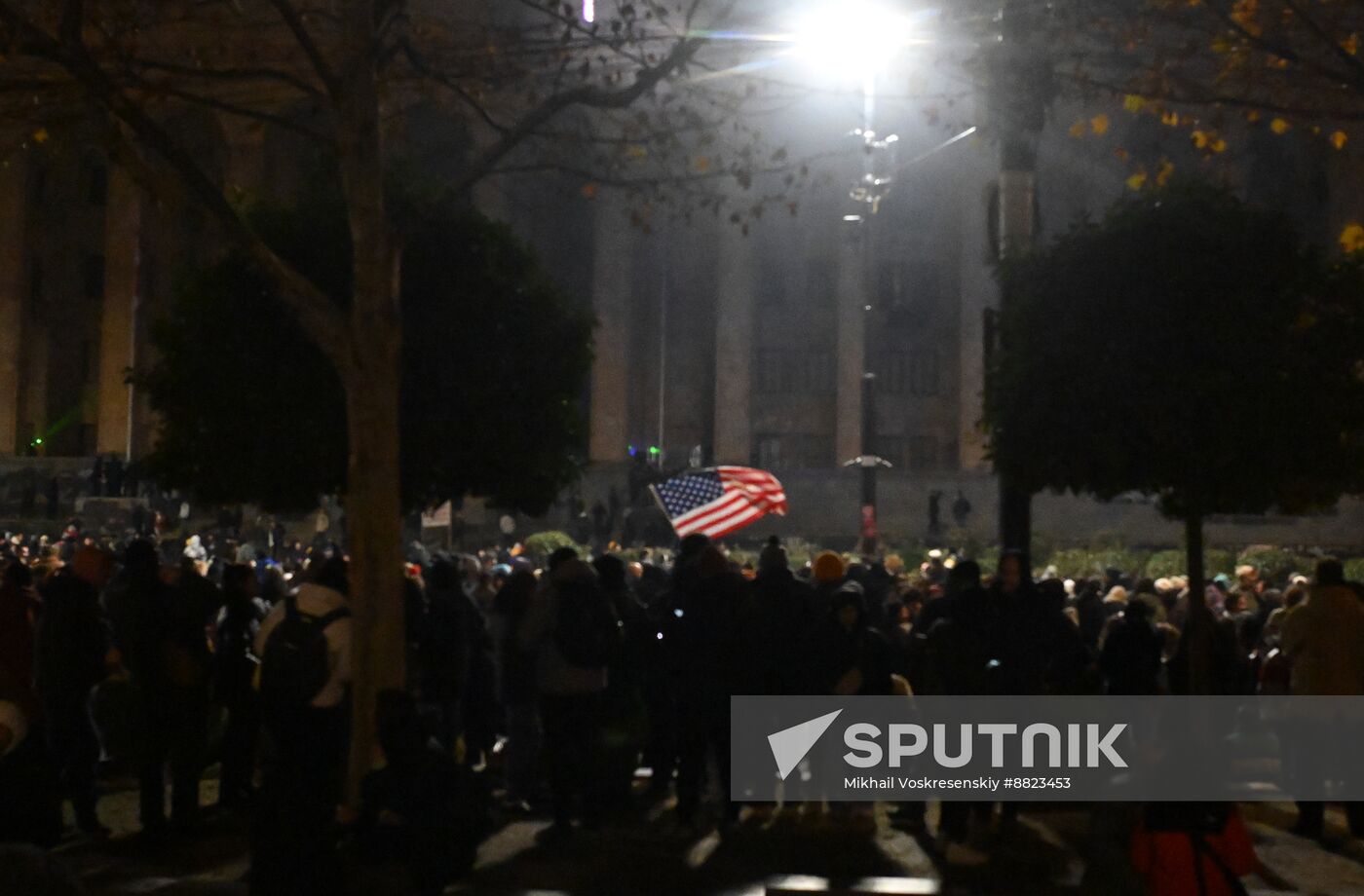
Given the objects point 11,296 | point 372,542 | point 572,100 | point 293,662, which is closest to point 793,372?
point 11,296

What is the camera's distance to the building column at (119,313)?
171 ft

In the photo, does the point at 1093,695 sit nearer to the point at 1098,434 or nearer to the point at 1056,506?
the point at 1098,434

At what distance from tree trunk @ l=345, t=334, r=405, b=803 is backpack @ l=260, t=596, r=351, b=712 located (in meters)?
0.35

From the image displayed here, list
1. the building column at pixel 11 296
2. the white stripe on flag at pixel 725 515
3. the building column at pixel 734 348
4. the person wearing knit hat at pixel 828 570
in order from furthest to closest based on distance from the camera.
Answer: the building column at pixel 734 348 → the building column at pixel 11 296 → the white stripe on flag at pixel 725 515 → the person wearing knit hat at pixel 828 570

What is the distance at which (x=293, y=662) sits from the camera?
26.5 ft

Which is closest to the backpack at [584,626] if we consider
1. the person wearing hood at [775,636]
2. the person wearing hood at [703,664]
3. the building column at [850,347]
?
the person wearing hood at [703,664]

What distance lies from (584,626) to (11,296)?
48.5 metres

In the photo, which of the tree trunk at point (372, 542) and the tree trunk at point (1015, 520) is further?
the tree trunk at point (1015, 520)

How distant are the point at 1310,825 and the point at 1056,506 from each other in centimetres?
3536

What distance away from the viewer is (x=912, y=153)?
50.7m

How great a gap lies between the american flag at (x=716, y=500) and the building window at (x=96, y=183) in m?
42.4

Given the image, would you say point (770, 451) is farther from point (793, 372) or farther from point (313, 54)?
point (313, 54)

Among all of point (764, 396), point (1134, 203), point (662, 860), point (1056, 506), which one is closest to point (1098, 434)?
point (1134, 203)

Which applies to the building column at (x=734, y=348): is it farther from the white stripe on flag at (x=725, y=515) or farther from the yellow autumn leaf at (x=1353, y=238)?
the yellow autumn leaf at (x=1353, y=238)
